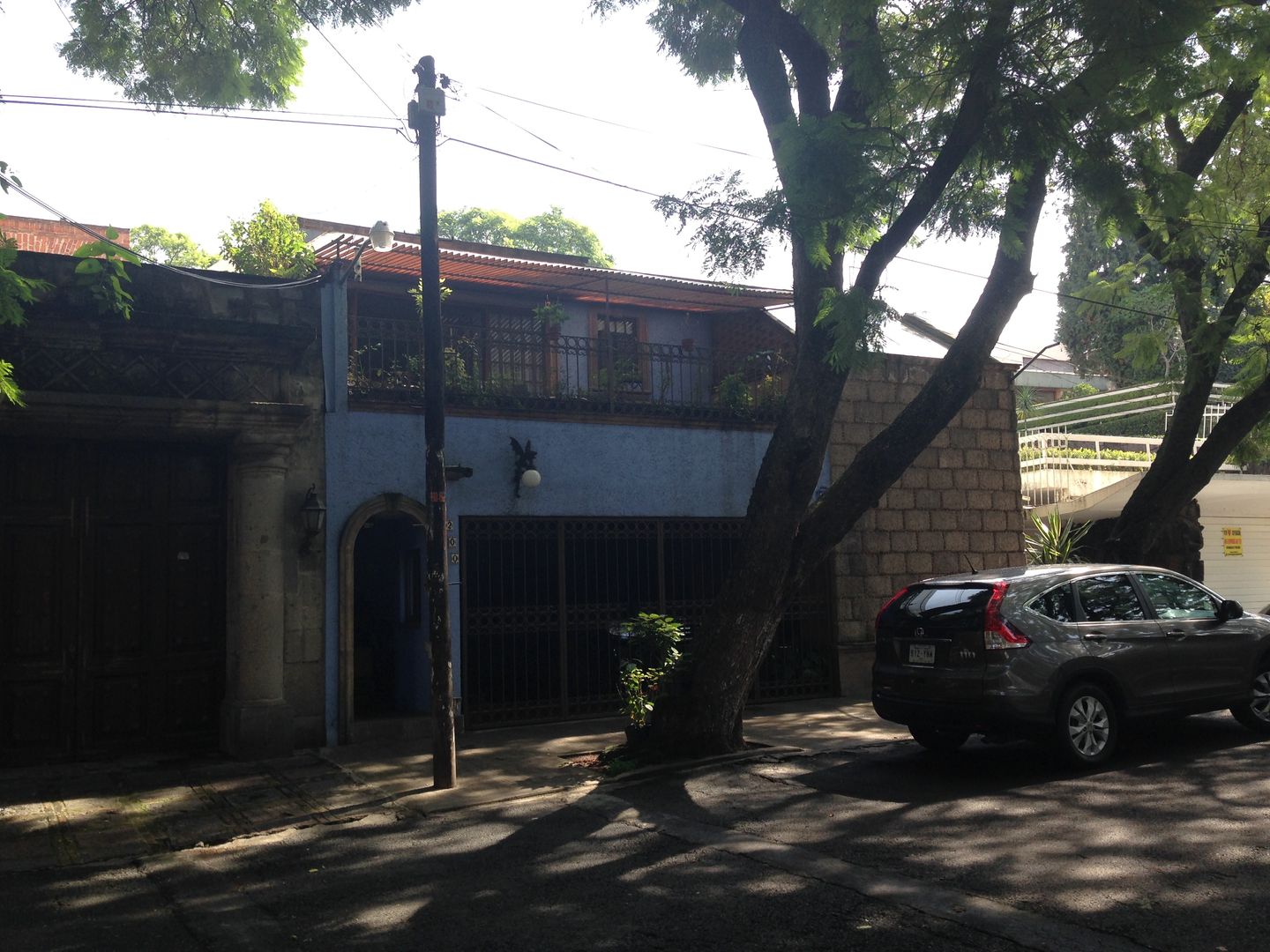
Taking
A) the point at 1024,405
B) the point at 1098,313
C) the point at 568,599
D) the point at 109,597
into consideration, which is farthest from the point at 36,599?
the point at 1098,313

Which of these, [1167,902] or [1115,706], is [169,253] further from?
[1167,902]

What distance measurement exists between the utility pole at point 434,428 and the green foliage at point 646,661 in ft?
5.21

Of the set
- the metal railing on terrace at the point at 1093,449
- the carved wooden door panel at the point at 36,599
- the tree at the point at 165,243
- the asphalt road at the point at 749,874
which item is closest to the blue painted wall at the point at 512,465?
the carved wooden door panel at the point at 36,599

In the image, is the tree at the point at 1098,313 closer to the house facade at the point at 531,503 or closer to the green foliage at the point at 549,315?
the house facade at the point at 531,503

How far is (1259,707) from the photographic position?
9.79m

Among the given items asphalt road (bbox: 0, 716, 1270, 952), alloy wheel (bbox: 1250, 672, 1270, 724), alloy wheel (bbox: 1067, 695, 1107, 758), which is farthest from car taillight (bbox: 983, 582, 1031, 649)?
alloy wheel (bbox: 1250, 672, 1270, 724)

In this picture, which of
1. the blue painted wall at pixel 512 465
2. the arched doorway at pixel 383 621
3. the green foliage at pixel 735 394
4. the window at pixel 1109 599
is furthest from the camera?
the green foliage at pixel 735 394

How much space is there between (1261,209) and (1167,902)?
1030 cm

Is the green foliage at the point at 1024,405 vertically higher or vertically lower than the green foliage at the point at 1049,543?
higher

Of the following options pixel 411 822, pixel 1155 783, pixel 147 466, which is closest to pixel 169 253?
pixel 147 466

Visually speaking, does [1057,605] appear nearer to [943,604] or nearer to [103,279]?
[943,604]

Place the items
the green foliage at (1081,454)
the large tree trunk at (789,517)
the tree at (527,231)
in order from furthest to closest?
the tree at (527,231) < the green foliage at (1081,454) < the large tree trunk at (789,517)

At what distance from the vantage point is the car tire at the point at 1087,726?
333 inches

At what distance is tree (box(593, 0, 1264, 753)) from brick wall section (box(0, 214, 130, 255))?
1474cm
